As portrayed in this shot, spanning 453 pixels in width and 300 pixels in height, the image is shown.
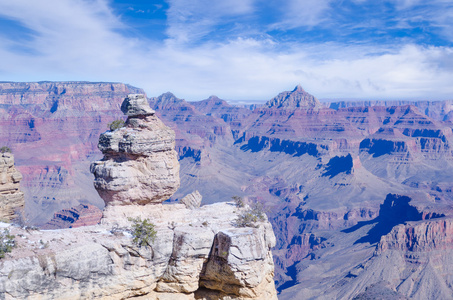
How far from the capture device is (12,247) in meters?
13.4

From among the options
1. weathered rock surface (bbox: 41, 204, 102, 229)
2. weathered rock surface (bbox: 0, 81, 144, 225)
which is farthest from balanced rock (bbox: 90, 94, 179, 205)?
weathered rock surface (bbox: 0, 81, 144, 225)

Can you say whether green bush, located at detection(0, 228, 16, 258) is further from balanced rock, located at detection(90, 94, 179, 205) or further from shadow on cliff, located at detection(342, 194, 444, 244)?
shadow on cliff, located at detection(342, 194, 444, 244)

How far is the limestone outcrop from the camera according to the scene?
2227cm

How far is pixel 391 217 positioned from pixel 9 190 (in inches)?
3417

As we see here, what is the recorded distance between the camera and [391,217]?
88688 millimetres

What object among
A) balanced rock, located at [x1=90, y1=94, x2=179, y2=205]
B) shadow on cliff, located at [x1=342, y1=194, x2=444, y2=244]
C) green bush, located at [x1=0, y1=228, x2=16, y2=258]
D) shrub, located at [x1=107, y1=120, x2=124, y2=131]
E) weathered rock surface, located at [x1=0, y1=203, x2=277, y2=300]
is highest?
shrub, located at [x1=107, y1=120, x2=124, y2=131]

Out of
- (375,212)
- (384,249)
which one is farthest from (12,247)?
(375,212)

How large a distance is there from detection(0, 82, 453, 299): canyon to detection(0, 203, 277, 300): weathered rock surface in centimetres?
1802

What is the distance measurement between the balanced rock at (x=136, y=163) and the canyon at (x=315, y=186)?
17279mm

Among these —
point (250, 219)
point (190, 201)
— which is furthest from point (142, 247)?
point (190, 201)

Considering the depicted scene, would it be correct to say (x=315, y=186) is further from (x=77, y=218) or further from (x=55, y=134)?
(x=55, y=134)

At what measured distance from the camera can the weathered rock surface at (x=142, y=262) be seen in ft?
43.1

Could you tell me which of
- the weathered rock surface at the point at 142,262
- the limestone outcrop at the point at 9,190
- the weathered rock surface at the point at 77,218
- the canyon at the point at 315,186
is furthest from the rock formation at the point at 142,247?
the weathered rock surface at the point at 77,218

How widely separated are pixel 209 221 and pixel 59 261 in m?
7.20
